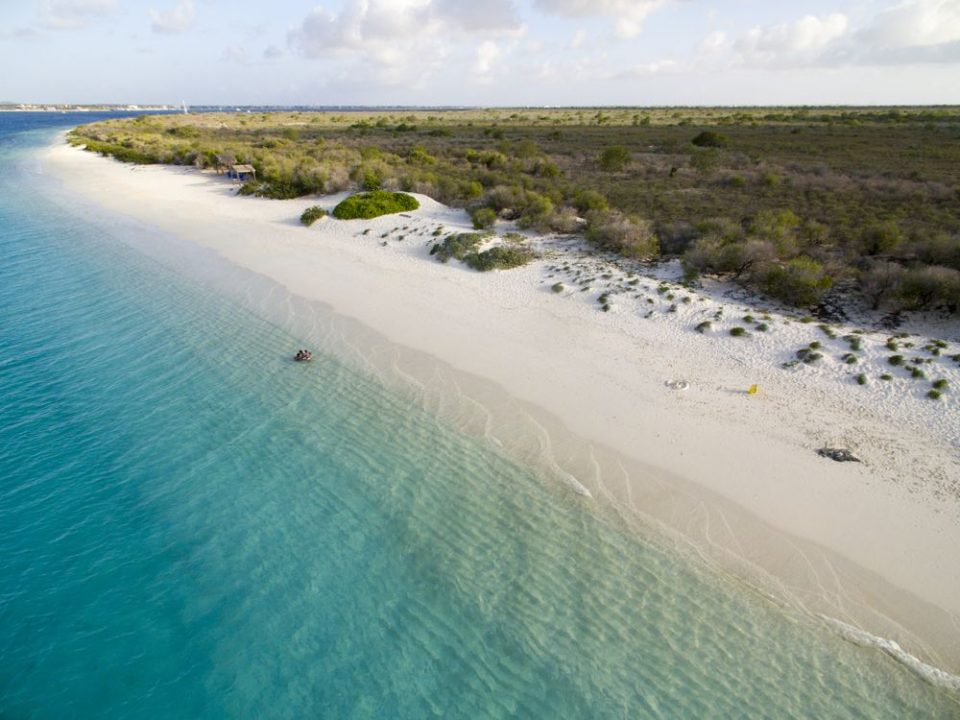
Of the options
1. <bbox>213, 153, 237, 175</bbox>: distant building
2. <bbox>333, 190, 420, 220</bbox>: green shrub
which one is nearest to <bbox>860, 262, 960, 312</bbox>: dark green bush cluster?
<bbox>333, 190, 420, 220</bbox>: green shrub

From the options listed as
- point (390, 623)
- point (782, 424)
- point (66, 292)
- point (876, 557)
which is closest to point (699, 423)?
point (782, 424)

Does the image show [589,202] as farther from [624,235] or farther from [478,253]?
[478,253]

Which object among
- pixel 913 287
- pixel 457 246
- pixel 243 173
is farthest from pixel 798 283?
pixel 243 173

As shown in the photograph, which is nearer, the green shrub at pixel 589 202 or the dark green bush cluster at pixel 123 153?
the green shrub at pixel 589 202

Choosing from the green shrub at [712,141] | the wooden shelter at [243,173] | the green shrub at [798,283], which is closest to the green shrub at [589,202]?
the green shrub at [798,283]

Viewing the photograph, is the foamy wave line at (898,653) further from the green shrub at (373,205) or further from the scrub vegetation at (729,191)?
the green shrub at (373,205)

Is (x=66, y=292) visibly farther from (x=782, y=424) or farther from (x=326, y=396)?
(x=782, y=424)

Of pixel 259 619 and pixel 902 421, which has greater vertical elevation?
pixel 902 421
